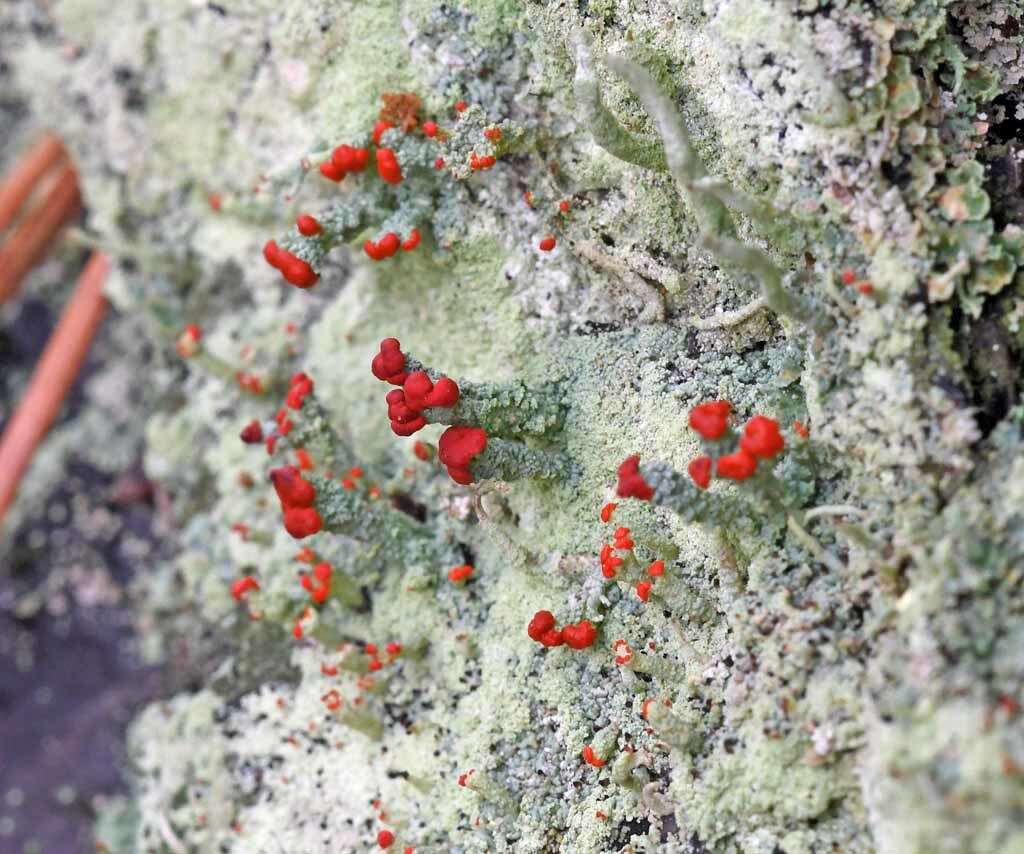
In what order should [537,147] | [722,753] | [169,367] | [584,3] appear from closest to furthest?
[722,753] → [584,3] → [537,147] → [169,367]

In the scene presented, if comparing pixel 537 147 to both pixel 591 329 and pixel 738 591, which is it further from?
pixel 738 591

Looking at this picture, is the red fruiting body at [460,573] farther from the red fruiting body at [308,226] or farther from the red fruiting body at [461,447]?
the red fruiting body at [308,226]

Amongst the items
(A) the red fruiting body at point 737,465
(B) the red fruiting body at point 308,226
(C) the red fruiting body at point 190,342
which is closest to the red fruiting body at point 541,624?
(A) the red fruiting body at point 737,465

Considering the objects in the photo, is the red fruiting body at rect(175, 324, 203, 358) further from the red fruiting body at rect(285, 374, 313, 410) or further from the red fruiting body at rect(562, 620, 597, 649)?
the red fruiting body at rect(562, 620, 597, 649)

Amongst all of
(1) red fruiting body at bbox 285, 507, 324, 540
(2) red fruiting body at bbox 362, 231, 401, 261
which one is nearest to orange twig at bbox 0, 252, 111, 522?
(1) red fruiting body at bbox 285, 507, 324, 540

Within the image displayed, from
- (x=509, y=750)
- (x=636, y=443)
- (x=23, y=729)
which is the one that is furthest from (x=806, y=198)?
(x=23, y=729)

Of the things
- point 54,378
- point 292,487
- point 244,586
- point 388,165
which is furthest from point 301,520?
point 54,378

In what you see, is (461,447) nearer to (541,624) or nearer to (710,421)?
(541,624)
